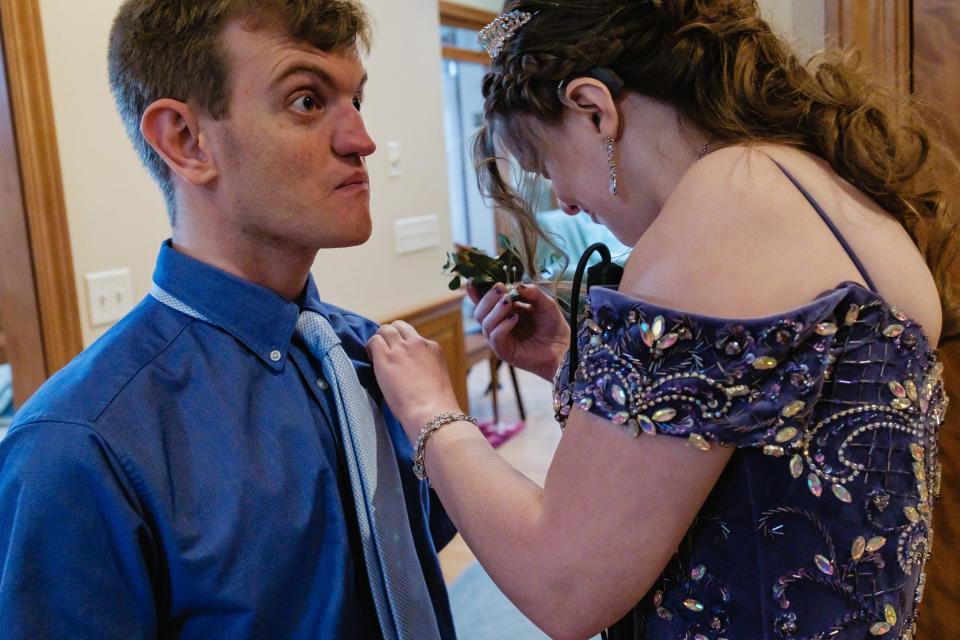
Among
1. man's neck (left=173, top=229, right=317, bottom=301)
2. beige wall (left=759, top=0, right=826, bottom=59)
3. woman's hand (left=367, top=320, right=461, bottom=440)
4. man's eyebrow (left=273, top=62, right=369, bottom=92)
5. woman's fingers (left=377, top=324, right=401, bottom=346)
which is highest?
beige wall (left=759, top=0, right=826, bottom=59)

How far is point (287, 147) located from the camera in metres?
1.04

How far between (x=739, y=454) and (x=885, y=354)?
0.17 metres

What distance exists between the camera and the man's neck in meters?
1.08

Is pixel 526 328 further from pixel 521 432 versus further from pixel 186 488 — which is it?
pixel 521 432

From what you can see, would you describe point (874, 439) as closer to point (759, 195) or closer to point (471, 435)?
point (759, 195)

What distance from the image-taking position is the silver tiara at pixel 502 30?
92 cm

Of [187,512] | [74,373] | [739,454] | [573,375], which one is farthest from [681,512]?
[74,373]

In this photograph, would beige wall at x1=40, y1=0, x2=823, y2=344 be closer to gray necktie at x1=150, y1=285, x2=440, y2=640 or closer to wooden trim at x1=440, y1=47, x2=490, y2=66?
wooden trim at x1=440, y1=47, x2=490, y2=66

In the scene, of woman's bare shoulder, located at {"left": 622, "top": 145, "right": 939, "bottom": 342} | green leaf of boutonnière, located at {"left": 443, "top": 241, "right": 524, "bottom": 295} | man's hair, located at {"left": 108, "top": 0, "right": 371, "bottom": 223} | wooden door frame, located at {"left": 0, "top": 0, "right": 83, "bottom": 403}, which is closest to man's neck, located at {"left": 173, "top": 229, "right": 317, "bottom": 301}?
man's hair, located at {"left": 108, "top": 0, "right": 371, "bottom": 223}

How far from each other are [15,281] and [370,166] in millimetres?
1514

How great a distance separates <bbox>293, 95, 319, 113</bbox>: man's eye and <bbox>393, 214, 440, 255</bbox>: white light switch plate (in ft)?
7.96

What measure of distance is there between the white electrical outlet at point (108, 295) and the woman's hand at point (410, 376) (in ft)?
4.40

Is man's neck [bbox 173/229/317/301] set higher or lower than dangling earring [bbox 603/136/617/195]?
lower

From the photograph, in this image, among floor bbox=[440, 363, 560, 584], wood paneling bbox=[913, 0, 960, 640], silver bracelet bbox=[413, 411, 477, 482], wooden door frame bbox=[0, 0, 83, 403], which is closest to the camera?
silver bracelet bbox=[413, 411, 477, 482]
